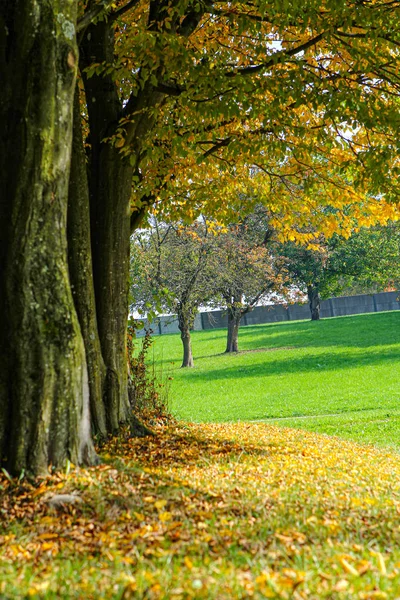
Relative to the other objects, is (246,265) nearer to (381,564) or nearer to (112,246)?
(112,246)

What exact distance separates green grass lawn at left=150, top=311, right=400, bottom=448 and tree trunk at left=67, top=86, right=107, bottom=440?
423cm

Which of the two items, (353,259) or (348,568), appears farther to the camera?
(353,259)

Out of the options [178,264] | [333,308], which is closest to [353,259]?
[333,308]

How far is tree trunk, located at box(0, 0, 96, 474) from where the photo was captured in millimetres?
5215

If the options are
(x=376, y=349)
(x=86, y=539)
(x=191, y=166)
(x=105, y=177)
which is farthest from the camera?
(x=376, y=349)

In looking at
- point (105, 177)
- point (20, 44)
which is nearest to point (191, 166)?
point (105, 177)

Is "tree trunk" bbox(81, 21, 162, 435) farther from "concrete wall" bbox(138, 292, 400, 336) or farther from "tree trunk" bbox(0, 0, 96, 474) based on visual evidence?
"concrete wall" bbox(138, 292, 400, 336)

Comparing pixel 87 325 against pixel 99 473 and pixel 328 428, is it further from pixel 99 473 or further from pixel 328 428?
pixel 328 428

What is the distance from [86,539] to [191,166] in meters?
7.46

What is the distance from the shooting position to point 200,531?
4.24m

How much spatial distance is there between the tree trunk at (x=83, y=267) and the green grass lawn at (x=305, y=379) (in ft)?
13.9

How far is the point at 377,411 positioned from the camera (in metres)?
15.2

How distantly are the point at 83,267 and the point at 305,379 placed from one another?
17305mm

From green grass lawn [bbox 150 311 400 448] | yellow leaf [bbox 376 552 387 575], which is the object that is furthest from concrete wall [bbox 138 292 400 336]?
yellow leaf [bbox 376 552 387 575]
